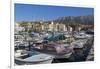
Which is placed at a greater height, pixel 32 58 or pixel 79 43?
pixel 79 43

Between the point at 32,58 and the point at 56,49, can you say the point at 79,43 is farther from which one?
the point at 32,58

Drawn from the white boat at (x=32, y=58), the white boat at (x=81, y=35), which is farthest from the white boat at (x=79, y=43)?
the white boat at (x=32, y=58)

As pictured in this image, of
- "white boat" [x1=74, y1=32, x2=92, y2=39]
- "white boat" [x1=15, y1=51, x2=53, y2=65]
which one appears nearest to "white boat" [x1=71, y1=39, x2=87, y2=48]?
"white boat" [x1=74, y1=32, x2=92, y2=39]

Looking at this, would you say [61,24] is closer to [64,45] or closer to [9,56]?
[64,45]

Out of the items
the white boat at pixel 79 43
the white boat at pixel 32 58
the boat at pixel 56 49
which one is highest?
the white boat at pixel 79 43

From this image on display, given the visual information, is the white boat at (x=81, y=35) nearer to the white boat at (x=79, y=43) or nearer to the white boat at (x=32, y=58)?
the white boat at (x=79, y=43)

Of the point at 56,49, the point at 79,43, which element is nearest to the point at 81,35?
the point at 79,43

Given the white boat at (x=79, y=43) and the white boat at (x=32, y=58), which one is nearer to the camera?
the white boat at (x=32, y=58)

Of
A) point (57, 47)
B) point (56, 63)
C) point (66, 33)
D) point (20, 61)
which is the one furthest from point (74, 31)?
point (20, 61)

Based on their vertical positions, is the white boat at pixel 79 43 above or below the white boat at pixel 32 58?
above
